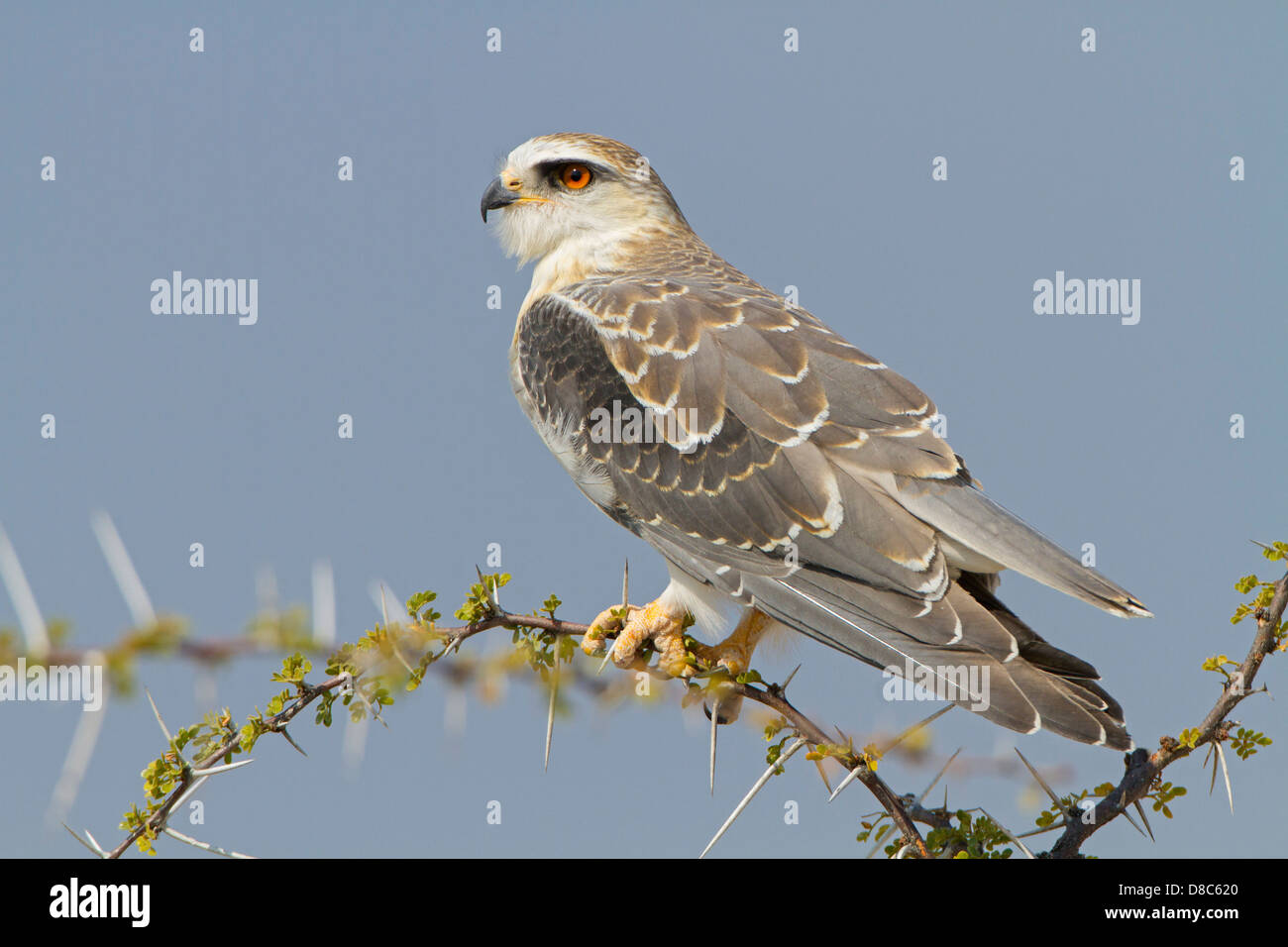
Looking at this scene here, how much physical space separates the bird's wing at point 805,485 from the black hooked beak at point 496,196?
4.66 ft

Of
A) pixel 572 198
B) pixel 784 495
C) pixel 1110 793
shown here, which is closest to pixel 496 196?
pixel 572 198

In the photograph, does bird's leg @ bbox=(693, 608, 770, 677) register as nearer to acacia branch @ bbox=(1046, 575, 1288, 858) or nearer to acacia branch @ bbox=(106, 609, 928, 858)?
acacia branch @ bbox=(106, 609, 928, 858)

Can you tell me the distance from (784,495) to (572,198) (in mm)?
2912

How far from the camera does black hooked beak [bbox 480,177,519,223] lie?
7.04 metres

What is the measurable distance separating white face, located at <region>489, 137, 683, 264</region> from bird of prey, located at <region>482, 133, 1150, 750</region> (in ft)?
2.60

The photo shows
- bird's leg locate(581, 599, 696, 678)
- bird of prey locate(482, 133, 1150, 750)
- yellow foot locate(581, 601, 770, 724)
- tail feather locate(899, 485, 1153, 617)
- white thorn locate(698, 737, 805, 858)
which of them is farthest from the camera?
bird's leg locate(581, 599, 696, 678)

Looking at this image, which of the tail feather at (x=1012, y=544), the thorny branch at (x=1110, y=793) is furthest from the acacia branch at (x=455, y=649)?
the tail feather at (x=1012, y=544)

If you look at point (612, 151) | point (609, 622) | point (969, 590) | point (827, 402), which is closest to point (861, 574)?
point (969, 590)

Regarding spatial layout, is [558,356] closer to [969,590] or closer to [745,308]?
[745,308]

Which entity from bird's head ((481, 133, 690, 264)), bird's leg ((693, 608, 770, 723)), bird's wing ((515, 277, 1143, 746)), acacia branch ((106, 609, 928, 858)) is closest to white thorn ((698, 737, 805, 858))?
acacia branch ((106, 609, 928, 858))

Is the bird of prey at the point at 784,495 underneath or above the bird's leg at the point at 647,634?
above

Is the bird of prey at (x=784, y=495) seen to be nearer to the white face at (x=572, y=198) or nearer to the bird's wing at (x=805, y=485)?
the bird's wing at (x=805, y=485)

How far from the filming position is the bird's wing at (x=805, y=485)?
437 centimetres

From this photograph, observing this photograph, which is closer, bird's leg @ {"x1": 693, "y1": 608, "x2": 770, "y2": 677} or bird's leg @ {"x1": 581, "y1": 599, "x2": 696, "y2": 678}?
bird's leg @ {"x1": 581, "y1": 599, "x2": 696, "y2": 678}
